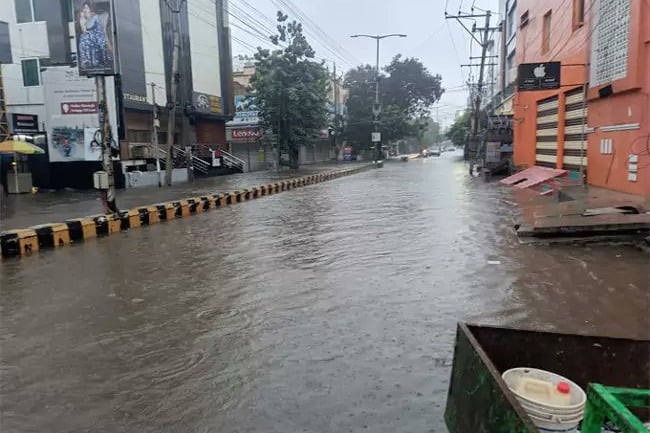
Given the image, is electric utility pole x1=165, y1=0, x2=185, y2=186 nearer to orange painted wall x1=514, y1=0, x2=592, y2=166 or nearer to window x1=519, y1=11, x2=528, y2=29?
orange painted wall x1=514, y1=0, x2=592, y2=166

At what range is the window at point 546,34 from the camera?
22.3 meters

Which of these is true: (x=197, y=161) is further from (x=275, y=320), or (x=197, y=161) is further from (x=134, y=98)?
(x=275, y=320)

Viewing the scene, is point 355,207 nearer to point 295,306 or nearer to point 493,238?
point 493,238

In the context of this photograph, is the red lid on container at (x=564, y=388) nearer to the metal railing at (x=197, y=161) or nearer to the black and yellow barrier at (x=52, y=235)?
the black and yellow barrier at (x=52, y=235)

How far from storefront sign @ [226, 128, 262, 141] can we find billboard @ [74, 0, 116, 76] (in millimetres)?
26327

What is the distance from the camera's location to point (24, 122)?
2297 centimetres

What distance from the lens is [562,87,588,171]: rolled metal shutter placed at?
16812 mm

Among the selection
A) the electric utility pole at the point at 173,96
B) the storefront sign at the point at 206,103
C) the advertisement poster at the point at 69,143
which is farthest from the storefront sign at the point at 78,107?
the storefront sign at the point at 206,103

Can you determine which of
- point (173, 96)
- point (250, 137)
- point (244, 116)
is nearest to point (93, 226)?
point (173, 96)

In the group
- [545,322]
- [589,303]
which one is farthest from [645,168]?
[545,322]

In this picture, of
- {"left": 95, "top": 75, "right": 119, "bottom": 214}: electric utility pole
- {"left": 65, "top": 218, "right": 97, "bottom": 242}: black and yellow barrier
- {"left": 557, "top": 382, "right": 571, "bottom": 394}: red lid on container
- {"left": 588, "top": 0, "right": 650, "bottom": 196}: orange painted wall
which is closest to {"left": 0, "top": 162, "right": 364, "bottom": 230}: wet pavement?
{"left": 65, "top": 218, "right": 97, "bottom": 242}: black and yellow barrier

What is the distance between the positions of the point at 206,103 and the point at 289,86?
5.46 m

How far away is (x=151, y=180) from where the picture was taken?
25438 mm

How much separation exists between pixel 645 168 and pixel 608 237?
16.3 ft
